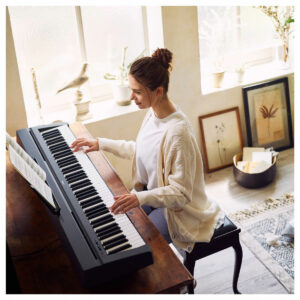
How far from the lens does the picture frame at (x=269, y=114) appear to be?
3918mm

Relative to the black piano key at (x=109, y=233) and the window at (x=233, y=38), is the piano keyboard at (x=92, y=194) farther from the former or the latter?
the window at (x=233, y=38)

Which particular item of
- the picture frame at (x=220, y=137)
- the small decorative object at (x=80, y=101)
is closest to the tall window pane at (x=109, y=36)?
the small decorative object at (x=80, y=101)

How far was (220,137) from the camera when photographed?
3863 mm

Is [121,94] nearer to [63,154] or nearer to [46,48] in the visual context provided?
[46,48]

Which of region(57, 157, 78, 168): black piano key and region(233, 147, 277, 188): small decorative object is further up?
region(57, 157, 78, 168): black piano key

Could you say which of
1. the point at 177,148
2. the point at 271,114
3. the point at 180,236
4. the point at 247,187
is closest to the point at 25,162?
the point at 177,148

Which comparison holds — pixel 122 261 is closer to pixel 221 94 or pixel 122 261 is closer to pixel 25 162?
pixel 25 162

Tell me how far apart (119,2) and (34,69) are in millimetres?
867

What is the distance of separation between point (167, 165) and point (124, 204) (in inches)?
12.2

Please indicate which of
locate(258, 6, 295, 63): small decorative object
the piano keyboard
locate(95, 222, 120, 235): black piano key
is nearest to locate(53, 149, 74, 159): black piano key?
the piano keyboard

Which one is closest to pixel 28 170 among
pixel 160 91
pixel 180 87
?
pixel 160 91

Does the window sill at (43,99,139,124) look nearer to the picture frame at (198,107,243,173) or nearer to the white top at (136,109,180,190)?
the picture frame at (198,107,243,173)

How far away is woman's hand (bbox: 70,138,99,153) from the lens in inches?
91.2

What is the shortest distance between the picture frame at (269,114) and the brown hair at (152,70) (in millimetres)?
1954
